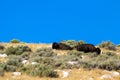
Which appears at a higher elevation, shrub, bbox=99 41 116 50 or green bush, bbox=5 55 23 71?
shrub, bbox=99 41 116 50

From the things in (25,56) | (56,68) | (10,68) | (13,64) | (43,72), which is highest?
(25,56)

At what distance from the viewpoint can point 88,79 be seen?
66.8 feet

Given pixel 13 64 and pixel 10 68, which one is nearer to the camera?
pixel 10 68

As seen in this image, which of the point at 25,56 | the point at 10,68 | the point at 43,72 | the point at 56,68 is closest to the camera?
the point at 43,72

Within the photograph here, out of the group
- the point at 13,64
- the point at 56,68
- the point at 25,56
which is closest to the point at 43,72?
the point at 56,68

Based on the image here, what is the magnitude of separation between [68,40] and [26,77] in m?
20.7

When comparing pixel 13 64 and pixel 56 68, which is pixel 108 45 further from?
pixel 13 64

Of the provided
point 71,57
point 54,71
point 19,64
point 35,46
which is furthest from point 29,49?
point 54,71

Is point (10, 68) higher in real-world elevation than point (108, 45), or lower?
lower

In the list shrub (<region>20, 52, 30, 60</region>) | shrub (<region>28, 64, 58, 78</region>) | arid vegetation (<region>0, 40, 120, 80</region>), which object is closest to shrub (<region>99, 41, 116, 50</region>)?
arid vegetation (<region>0, 40, 120, 80</region>)

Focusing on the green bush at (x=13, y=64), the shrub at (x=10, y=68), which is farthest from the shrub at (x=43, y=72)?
the green bush at (x=13, y=64)

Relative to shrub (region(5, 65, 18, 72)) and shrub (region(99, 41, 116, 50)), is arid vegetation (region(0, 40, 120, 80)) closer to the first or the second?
shrub (region(5, 65, 18, 72))

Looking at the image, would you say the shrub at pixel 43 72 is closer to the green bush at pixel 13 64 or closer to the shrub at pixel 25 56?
the green bush at pixel 13 64

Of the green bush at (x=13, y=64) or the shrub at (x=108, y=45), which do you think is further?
the shrub at (x=108, y=45)
